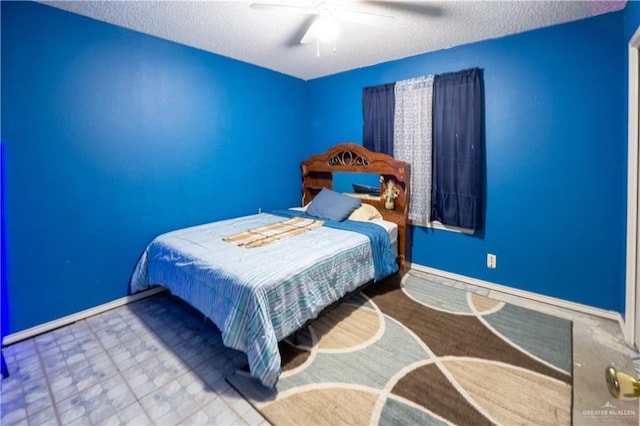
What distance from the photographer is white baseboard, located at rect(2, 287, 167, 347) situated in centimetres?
218

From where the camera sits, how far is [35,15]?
2.17 m

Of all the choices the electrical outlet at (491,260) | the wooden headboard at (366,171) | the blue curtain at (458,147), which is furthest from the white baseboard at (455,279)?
the wooden headboard at (366,171)

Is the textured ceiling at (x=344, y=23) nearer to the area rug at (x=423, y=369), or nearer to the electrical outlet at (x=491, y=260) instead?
the electrical outlet at (x=491, y=260)

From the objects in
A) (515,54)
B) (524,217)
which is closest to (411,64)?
(515,54)

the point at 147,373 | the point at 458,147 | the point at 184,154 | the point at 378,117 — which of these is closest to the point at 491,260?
the point at 458,147

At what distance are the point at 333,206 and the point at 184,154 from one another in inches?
63.5

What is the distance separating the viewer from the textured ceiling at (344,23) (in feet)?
7.27

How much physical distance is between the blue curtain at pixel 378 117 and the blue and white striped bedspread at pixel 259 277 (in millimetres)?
1271

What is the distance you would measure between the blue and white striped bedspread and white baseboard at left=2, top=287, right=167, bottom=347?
0.15m

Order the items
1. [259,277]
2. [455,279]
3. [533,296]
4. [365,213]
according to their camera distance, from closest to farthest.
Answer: [259,277]
[533,296]
[455,279]
[365,213]

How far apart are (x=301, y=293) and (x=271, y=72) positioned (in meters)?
2.91

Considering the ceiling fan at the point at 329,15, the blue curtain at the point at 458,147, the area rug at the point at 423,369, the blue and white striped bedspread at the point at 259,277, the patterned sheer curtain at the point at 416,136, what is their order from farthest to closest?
the patterned sheer curtain at the point at 416,136
the blue curtain at the point at 458,147
the ceiling fan at the point at 329,15
the blue and white striped bedspread at the point at 259,277
the area rug at the point at 423,369

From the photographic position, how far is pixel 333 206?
342cm

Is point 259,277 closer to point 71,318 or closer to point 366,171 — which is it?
point 71,318
